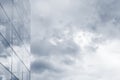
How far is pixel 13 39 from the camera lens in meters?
25.7

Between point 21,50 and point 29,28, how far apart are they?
6.88m

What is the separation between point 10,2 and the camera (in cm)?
2466

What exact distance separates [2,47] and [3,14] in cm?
277

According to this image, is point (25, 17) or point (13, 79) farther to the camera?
point (25, 17)

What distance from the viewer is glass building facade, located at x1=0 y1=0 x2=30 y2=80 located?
71.2 feet

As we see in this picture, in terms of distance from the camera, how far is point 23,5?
1227 inches

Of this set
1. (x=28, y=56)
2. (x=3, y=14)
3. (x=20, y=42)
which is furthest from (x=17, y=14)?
(x=28, y=56)

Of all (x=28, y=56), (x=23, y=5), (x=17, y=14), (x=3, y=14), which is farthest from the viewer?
(x=28, y=56)

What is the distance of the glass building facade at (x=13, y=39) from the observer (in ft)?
71.2

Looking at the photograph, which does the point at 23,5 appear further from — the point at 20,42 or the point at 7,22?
the point at 7,22

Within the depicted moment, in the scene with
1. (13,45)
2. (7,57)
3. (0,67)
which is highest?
(13,45)

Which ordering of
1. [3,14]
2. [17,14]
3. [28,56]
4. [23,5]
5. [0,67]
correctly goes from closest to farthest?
[0,67]
[3,14]
[17,14]
[23,5]
[28,56]

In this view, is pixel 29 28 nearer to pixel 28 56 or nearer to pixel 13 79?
pixel 28 56

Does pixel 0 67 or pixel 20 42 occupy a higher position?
pixel 20 42
